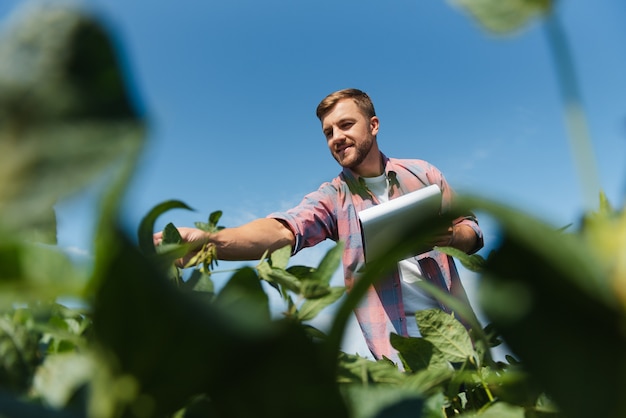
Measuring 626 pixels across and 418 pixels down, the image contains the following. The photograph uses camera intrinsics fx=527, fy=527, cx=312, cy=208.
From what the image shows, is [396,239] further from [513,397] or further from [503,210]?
[513,397]

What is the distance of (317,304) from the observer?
397 mm

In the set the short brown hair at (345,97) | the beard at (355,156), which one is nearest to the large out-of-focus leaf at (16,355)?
the beard at (355,156)

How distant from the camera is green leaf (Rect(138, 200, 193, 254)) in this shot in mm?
230

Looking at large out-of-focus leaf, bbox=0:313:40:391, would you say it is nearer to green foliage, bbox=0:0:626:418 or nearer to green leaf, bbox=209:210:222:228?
green foliage, bbox=0:0:626:418

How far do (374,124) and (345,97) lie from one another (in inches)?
13.0

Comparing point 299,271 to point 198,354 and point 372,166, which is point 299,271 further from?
point 372,166

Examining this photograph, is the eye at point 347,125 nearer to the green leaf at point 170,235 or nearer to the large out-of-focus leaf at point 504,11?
the green leaf at point 170,235

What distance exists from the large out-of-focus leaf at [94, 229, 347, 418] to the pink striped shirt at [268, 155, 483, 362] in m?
2.16

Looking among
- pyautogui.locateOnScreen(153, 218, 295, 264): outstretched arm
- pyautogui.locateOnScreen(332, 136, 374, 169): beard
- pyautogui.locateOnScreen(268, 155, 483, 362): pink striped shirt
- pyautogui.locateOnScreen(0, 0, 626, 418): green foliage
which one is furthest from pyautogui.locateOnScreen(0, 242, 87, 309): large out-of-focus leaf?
pyautogui.locateOnScreen(332, 136, 374, 169): beard

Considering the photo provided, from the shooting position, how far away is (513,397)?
0.98 ft

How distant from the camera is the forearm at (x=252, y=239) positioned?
171 cm

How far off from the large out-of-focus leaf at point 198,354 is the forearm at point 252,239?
1.45 metres

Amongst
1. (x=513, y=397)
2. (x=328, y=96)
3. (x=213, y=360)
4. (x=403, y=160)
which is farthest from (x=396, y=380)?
(x=328, y=96)

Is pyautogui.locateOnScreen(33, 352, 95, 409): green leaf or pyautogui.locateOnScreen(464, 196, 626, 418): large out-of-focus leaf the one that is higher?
pyautogui.locateOnScreen(464, 196, 626, 418): large out-of-focus leaf
